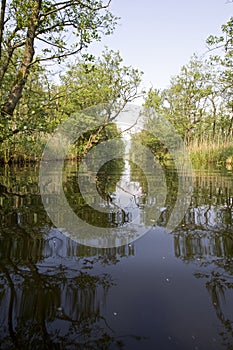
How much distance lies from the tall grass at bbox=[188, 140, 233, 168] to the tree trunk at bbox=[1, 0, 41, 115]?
27.3 feet

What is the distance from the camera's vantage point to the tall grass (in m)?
12.2

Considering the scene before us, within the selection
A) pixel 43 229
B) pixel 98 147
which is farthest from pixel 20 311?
pixel 98 147

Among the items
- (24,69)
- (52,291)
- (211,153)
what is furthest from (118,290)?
(211,153)

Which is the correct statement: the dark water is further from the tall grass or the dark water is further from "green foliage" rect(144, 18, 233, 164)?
"green foliage" rect(144, 18, 233, 164)

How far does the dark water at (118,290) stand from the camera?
3.05 feet

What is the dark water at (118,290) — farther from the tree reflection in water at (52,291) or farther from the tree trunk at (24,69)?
the tree trunk at (24,69)

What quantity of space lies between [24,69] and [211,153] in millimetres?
9311

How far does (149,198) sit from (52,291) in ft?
8.66

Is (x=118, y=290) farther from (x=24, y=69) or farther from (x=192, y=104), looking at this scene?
(x=192, y=104)

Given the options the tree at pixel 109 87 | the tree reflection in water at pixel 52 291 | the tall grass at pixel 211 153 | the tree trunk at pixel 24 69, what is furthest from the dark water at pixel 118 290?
the tree at pixel 109 87

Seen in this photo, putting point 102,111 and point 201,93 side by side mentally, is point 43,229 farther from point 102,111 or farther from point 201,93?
point 201,93

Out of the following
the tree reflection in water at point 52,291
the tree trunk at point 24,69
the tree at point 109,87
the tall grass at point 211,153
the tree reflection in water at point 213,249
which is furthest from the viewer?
the tree at point 109,87

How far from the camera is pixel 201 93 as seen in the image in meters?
21.8

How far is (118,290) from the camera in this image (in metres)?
1.24
